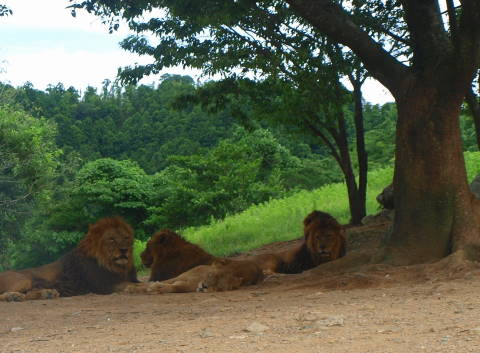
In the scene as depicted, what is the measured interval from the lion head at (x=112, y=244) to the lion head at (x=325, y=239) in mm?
2531

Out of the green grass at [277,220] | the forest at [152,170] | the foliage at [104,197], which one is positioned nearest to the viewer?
the green grass at [277,220]

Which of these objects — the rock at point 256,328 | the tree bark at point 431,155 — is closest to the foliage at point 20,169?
the tree bark at point 431,155

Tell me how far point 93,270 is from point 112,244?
445 millimetres

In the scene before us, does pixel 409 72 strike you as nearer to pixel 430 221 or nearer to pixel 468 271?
pixel 430 221

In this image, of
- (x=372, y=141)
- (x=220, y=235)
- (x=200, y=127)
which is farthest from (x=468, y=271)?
(x=200, y=127)

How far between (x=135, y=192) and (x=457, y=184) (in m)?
29.5

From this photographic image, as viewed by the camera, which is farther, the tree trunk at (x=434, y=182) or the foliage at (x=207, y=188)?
the foliage at (x=207, y=188)

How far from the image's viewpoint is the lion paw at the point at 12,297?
29.7 ft

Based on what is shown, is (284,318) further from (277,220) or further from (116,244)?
(277,220)

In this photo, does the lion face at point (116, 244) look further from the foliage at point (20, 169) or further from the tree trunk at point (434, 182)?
the foliage at point (20, 169)

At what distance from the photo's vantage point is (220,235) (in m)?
21.4

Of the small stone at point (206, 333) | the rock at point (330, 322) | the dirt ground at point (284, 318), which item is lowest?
the dirt ground at point (284, 318)

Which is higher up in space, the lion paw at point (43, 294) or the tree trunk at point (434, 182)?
the tree trunk at point (434, 182)

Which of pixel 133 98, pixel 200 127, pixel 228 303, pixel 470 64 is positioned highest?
pixel 133 98
